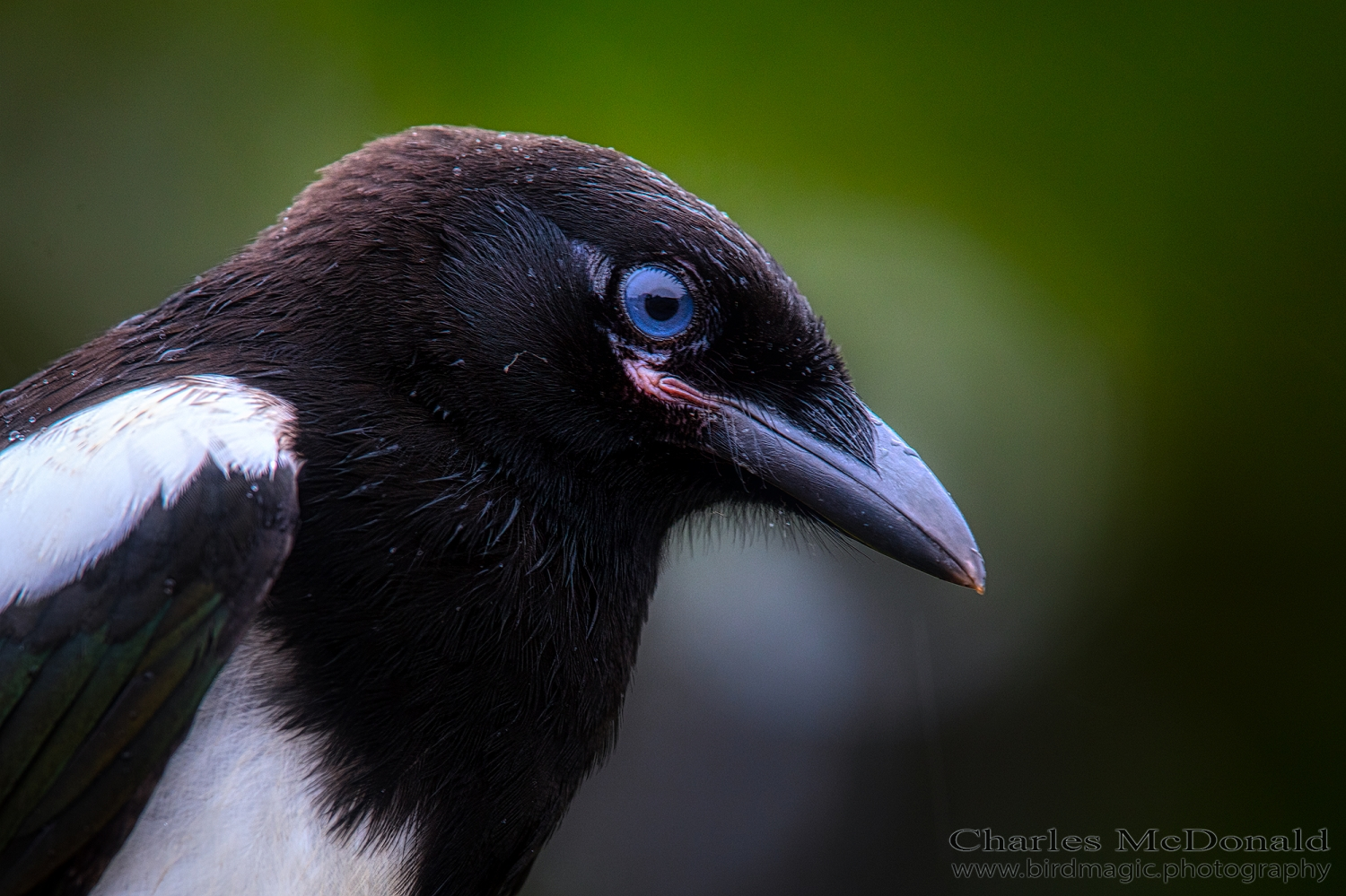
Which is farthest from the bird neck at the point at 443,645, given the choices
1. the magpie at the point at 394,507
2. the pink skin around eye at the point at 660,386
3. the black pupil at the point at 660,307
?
the black pupil at the point at 660,307

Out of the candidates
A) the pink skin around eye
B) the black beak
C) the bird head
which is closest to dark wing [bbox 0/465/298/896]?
the bird head

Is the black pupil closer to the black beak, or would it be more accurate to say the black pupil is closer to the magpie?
the magpie

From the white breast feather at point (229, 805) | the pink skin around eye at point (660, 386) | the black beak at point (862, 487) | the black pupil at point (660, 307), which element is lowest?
the white breast feather at point (229, 805)

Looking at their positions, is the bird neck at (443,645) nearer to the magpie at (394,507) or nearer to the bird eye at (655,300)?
the magpie at (394,507)

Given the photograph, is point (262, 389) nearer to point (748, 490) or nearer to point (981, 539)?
point (748, 490)

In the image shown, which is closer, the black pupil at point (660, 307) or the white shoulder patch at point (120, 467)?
the white shoulder patch at point (120, 467)

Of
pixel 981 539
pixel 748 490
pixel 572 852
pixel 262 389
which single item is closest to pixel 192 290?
pixel 262 389
